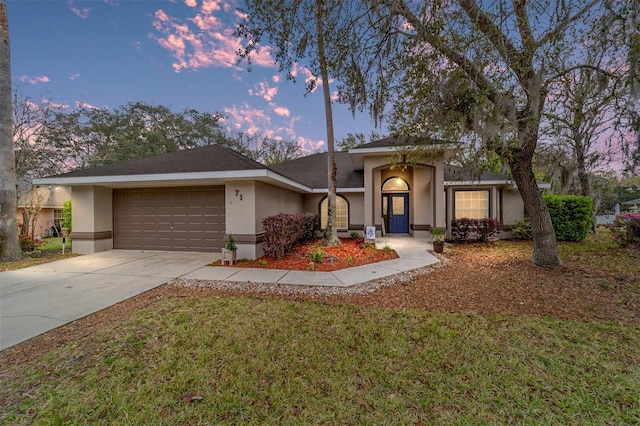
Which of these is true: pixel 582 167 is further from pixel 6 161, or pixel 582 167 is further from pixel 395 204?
pixel 6 161

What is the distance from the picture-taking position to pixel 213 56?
1050cm

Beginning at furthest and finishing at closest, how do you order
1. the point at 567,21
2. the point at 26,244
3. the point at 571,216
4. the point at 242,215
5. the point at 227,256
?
the point at 571,216 < the point at 26,244 < the point at 242,215 < the point at 227,256 < the point at 567,21

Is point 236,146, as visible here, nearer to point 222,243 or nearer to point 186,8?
point 186,8

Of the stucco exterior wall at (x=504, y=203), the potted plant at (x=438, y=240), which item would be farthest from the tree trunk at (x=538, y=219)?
the stucco exterior wall at (x=504, y=203)

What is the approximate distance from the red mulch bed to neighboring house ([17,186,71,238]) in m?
15.3

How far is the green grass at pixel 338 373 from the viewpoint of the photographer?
6.84 feet

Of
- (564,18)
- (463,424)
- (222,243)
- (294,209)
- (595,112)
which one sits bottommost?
(463,424)

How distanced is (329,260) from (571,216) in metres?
11.0

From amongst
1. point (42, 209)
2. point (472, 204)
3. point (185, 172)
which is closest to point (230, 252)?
point (185, 172)

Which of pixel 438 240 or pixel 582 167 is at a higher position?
pixel 582 167

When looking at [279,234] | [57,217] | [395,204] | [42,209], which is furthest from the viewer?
[57,217]

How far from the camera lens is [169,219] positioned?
918cm

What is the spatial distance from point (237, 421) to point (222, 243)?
24.1 ft

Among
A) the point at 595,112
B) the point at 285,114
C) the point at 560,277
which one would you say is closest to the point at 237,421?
the point at 560,277
